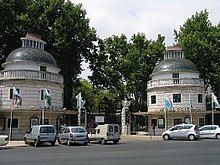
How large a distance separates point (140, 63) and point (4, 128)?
89.6 ft

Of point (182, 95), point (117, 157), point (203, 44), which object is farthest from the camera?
point (203, 44)

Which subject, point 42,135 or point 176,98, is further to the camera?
point 176,98

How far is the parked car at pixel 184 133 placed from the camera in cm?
4172

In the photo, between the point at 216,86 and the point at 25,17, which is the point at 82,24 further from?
the point at 216,86

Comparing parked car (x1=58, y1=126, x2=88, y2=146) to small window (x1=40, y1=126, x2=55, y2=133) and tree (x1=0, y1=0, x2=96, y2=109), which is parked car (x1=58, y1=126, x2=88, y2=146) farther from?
tree (x1=0, y1=0, x2=96, y2=109)

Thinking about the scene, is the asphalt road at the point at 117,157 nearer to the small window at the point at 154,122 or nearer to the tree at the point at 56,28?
the small window at the point at 154,122

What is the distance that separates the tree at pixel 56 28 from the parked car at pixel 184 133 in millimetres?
23377

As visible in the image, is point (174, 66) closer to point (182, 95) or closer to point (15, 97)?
point (182, 95)

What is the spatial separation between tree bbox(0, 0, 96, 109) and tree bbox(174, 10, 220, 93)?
15660 mm

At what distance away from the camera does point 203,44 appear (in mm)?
63469

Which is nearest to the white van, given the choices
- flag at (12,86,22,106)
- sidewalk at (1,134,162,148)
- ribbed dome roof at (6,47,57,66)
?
sidewalk at (1,134,162,148)

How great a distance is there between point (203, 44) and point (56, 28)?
23133 mm

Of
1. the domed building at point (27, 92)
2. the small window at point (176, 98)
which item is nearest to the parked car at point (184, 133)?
the small window at point (176, 98)

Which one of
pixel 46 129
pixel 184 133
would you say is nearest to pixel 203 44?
pixel 184 133
